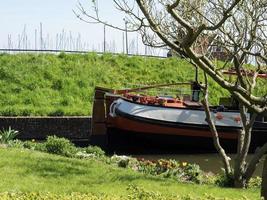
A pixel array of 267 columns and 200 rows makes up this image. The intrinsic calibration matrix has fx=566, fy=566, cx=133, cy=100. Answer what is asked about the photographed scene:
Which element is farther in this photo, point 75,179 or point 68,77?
point 68,77

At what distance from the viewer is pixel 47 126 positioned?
22000 mm

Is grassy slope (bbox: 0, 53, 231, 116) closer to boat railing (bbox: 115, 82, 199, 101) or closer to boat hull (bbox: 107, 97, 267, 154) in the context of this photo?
boat railing (bbox: 115, 82, 199, 101)

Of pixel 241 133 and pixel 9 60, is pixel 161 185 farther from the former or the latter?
pixel 9 60

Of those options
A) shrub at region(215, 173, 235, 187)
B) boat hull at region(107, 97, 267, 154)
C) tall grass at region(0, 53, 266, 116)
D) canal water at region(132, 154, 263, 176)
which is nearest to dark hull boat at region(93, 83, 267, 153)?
boat hull at region(107, 97, 267, 154)

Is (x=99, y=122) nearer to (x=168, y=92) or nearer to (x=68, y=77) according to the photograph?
(x=168, y=92)

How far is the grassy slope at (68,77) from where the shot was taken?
82.1 feet

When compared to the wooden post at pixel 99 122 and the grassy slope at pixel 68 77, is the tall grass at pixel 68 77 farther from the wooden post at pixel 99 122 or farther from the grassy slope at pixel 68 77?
the wooden post at pixel 99 122

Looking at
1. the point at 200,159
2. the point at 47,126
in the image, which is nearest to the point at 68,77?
the point at 47,126

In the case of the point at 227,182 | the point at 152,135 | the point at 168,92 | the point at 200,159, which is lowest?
the point at 200,159

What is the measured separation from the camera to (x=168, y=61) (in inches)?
1310

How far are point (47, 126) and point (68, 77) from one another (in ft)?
21.8

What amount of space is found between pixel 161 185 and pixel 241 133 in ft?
9.00

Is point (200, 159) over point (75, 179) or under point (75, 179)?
under

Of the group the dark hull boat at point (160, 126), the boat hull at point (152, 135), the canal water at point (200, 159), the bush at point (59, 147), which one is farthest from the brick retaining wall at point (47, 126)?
the bush at point (59, 147)
